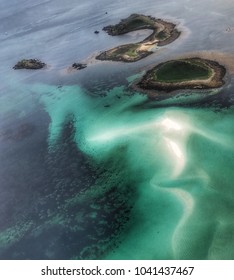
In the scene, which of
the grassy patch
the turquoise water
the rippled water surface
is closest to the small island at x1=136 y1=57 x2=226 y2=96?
the grassy patch

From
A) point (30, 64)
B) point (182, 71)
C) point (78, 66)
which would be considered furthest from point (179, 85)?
point (30, 64)

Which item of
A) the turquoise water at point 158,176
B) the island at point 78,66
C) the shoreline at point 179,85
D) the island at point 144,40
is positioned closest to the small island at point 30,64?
the island at point 78,66

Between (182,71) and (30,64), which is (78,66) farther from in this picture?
(182,71)

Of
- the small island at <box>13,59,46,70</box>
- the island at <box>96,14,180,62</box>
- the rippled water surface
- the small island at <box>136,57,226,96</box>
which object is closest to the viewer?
the rippled water surface

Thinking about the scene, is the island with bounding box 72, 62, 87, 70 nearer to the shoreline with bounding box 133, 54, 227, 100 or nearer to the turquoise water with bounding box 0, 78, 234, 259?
the shoreline with bounding box 133, 54, 227, 100

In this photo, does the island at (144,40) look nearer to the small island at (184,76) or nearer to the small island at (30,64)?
the small island at (184,76)
